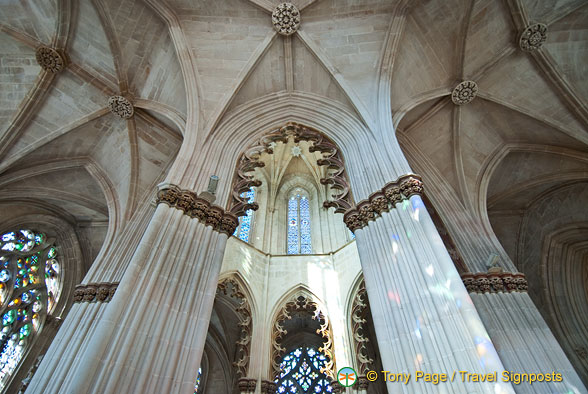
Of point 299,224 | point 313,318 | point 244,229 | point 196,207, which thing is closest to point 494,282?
point 313,318

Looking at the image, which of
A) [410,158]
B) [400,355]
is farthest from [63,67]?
[400,355]

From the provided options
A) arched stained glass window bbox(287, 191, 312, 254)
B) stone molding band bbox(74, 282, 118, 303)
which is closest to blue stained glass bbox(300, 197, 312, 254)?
arched stained glass window bbox(287, 191, 312, 254)

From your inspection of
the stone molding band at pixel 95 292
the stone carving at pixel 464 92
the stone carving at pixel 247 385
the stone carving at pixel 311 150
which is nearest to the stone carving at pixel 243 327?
the stone carving at pixel 247 385

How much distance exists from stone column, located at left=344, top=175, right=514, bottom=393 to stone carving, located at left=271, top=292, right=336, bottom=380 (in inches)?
167

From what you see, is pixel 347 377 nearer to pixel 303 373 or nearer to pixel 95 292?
pixel 303 373

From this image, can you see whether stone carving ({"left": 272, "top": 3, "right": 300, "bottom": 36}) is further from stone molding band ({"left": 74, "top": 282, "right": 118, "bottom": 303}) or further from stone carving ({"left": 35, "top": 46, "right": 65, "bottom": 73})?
stone molding band ({"left": 74, "top": 282, "right": 118, "bottom": 303})

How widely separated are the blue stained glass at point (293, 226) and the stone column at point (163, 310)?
6.31 meters

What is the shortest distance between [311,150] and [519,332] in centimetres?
549

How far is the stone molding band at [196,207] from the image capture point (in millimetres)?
5207

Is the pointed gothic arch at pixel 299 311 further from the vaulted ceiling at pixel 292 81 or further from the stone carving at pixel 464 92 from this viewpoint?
the stone carving at pixel 464 92

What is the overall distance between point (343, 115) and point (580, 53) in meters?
6.00

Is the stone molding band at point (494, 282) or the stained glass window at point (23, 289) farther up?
the stained glass window at point (23, 289)

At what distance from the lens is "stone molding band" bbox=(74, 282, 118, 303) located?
6.91 meters

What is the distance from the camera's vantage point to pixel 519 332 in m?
6.20
